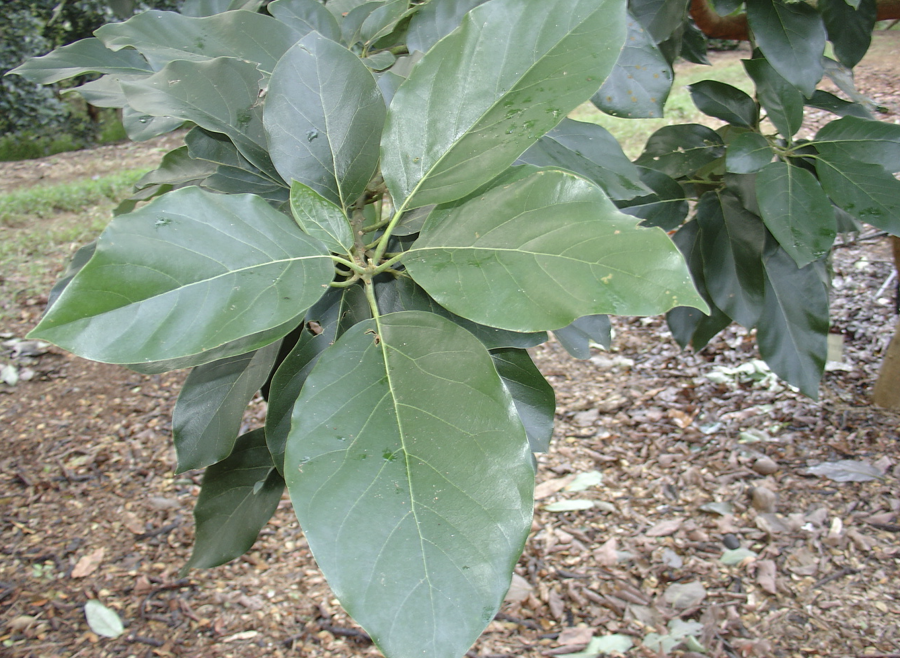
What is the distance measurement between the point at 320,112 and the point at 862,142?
0.92 m

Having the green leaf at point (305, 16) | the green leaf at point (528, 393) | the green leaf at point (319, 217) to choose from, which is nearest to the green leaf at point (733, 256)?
the green leaf at point (528, 393)

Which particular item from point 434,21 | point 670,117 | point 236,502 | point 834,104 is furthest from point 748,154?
point 670,117

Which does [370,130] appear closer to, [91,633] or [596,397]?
[91,633]

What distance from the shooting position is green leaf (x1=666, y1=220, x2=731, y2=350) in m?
1.35

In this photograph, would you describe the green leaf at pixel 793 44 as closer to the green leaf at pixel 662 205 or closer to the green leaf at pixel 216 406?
the green leaf at pixel 662 205

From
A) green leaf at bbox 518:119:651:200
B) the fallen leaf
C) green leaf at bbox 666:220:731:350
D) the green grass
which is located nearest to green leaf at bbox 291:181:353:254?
green leaf at bbox 518:119:651:200

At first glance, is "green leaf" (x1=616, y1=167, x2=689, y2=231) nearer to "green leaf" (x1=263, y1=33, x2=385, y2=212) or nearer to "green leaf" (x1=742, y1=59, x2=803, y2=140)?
"green leaf" (x1=742, y1=59, x2=803, y2=140)

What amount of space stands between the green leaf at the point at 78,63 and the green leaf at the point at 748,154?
889 mm

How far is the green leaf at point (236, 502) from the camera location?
84 centimetres

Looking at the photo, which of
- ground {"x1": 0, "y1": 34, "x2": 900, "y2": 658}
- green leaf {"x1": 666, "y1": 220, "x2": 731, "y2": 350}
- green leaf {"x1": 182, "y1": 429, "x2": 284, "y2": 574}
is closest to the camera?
green leaf {"x1": 182, "y1": 429, "x2": 284, "y2": 574}

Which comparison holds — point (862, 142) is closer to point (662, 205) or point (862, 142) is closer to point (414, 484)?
point (662, 205)

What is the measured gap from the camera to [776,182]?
1064mm

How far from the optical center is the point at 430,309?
2.17 ft

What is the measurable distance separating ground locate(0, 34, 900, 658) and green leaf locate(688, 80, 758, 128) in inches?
33.2
